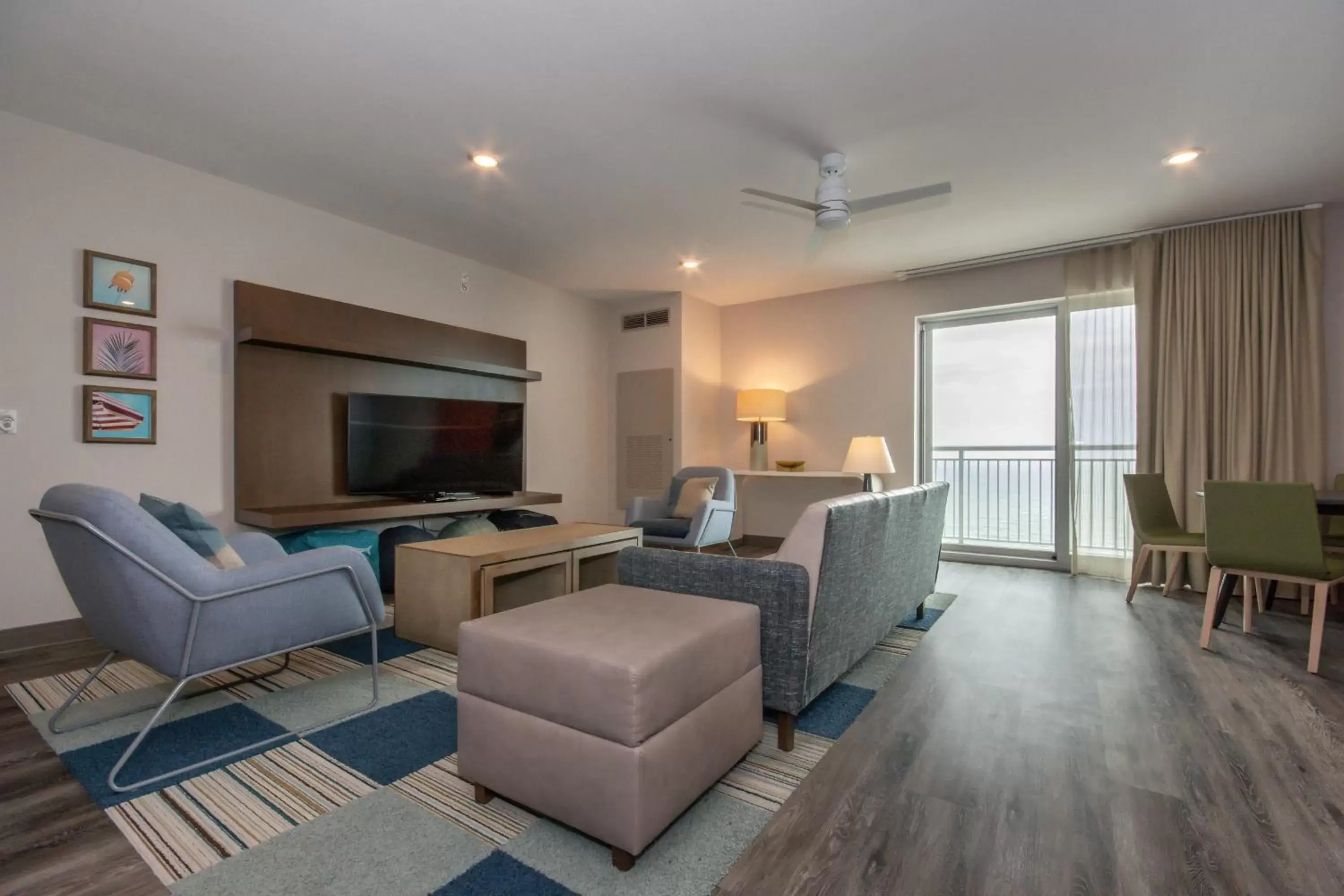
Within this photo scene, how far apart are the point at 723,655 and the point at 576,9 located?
7.22 feet

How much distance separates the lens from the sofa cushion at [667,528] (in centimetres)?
467

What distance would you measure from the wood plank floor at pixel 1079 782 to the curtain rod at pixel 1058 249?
2.72 meters

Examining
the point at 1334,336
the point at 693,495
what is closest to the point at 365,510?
the point at 693,495

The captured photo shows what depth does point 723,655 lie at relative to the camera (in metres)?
1.64

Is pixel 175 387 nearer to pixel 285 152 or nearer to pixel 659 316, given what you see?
pixel 285 152

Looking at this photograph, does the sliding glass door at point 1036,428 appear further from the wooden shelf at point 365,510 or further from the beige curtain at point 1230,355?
the wooden shelf at point 365,510

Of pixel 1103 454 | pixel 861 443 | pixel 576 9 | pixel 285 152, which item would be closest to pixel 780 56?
pixel 576 9

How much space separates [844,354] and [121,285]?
5131mm

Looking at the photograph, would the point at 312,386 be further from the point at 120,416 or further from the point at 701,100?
the point at 701,100

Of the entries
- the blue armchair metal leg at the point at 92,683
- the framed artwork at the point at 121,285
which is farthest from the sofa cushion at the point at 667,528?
the framed artwork at the point at 121,285

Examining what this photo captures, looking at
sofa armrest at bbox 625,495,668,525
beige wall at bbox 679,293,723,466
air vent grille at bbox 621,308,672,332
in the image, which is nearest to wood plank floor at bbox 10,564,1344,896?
sofa armrest at bbox 625,495,668,525

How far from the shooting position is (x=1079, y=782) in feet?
5.70

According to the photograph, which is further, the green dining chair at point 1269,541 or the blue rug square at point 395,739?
the green dining chair at point 1269,541

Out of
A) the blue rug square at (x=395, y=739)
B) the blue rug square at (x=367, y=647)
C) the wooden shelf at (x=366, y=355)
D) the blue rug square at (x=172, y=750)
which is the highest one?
the wooden shelf at (x=366, y=355)
